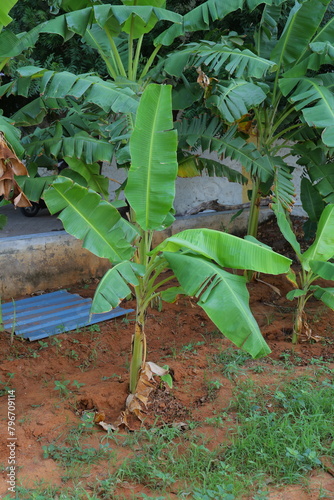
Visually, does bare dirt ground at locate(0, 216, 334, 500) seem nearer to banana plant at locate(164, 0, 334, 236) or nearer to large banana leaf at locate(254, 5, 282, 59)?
banana plant at locate(164, 0, 334, 236)

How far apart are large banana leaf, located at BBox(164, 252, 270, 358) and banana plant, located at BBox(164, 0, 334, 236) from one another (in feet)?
6.93

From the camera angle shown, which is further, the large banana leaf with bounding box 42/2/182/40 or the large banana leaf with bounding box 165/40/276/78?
the large banana leaf with bounding box 165/40/276/78

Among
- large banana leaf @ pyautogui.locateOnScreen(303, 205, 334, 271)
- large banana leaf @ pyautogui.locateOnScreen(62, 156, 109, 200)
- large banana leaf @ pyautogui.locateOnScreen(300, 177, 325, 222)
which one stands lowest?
large banana leaf @ pyautogui.locateOnScreen(300, 177, 325, 222)

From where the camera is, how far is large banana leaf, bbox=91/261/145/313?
3.50 m

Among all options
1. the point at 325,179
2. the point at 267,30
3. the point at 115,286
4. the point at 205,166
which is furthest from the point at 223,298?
the point at 267,30

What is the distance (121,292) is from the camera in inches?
142

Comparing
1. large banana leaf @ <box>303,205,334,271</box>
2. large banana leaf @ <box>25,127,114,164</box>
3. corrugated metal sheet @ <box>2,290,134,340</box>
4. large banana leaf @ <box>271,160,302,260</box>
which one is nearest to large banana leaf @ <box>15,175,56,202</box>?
large banana leaf @ <box>25,127,114,164</box>

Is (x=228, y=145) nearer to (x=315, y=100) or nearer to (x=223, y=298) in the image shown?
(x=315, y=100)

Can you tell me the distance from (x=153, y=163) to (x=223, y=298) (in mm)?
1141

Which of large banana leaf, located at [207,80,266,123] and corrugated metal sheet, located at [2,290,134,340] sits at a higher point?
large banana leaf, located at [207,80,266,123]

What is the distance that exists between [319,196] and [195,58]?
236 cm

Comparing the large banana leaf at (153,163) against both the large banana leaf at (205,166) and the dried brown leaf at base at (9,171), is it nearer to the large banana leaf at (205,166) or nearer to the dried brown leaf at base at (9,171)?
the dried brown leaf at base at (9,171)

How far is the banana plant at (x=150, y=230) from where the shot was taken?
3611mm

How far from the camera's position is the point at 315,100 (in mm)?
5613
